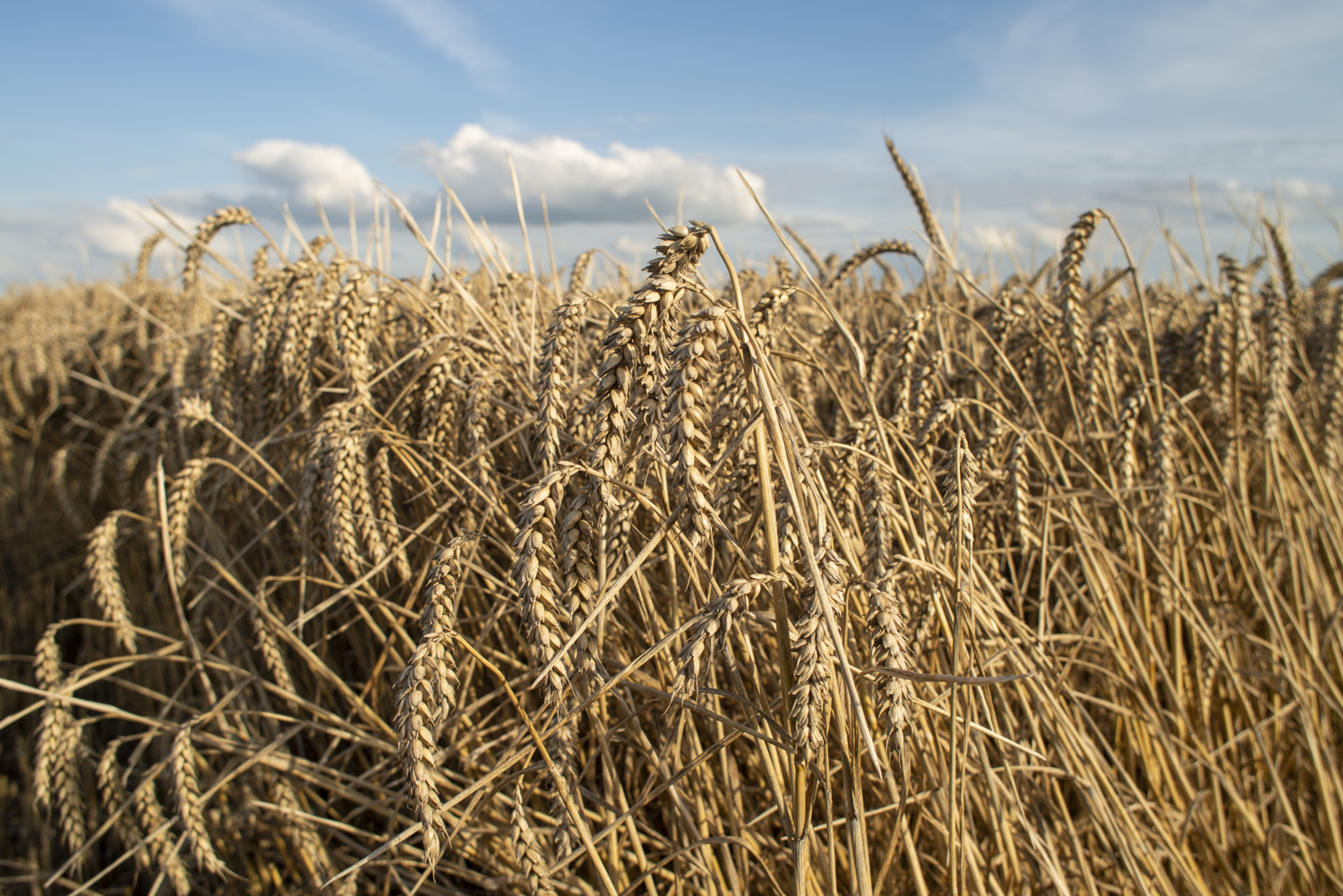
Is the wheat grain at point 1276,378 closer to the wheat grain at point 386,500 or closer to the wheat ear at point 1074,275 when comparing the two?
the wheat ear at point 1074,275

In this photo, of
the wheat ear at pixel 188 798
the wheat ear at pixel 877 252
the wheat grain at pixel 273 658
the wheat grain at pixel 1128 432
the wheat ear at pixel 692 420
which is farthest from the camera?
the wheat ear at pixel 877 252

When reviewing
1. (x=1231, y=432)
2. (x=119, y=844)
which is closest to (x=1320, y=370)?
(x=1231, y=432)

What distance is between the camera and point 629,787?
1500mm

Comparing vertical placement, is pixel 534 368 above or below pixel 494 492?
above

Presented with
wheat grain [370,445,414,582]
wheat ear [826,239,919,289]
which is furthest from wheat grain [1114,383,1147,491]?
wheat grain [370,445,414,582]

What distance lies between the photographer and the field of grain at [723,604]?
29.5 inches

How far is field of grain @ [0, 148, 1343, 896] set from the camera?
0.75 meters

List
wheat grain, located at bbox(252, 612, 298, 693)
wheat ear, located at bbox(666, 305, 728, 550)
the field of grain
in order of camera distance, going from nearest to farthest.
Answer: wheat ear, located at bbox(666, 305, 728, 550), the field of grain, wheat grain, located at bbox(252, 612, 298, 693)

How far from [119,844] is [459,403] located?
6.21 ft

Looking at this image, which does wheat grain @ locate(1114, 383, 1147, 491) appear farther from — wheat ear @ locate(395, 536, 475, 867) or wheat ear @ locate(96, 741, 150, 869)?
wheat ear @ locate(96, 741, 150, 869)

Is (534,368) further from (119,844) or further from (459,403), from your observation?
(119,844)

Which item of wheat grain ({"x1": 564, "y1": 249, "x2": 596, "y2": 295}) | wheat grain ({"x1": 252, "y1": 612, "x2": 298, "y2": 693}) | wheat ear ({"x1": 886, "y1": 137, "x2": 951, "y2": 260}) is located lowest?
wheat grain ({"x1": 252, "y1": 612, "x2": 298, "y2": 693})

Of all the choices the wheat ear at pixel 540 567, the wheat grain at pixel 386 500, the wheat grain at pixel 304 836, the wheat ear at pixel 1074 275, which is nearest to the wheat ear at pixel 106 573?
the wheat grain at pixel 304 836

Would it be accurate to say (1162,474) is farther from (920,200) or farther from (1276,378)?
(920,200)
